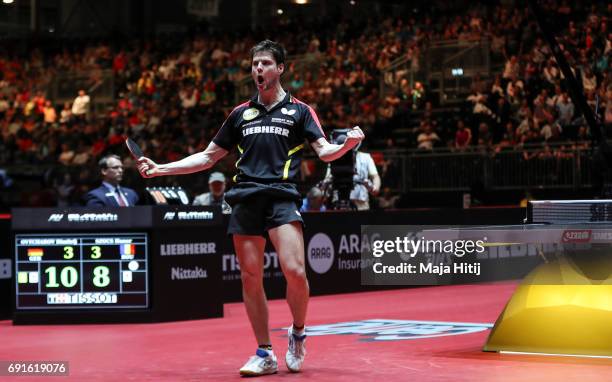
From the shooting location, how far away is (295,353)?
737 cm

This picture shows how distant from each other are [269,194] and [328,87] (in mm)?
21171

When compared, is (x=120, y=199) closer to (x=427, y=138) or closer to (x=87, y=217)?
(x=87, y=217)

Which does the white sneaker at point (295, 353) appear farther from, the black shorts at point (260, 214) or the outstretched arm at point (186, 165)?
the outstretched arm at point (186, 165)

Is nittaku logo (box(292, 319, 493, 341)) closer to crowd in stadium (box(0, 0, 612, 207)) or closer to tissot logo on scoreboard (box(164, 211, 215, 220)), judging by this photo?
tissot logo on scoreboard (box(164, 211, 215, 220))

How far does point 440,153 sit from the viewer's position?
21.8m

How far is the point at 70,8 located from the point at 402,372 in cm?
3511

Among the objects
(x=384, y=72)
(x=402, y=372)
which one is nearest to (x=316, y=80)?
(x=384, y=72)

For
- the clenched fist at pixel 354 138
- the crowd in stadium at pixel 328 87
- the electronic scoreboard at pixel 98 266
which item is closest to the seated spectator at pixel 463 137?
the crowd in stadium at pixel 328 87

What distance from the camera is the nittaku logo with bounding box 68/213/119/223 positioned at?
11.6 meters

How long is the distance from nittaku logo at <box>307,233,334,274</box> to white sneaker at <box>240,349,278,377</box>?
760 centimetres

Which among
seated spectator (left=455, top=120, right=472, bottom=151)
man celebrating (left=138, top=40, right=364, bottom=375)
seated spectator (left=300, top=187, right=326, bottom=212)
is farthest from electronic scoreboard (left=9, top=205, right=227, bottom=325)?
seated spectator (left=455, top=120, right=472, bottom=151)

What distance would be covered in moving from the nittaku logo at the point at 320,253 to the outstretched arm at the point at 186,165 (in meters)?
7.39

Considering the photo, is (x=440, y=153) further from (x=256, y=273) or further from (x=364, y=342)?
(x=256, y=273)

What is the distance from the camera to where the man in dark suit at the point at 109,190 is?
12164 millimetres
